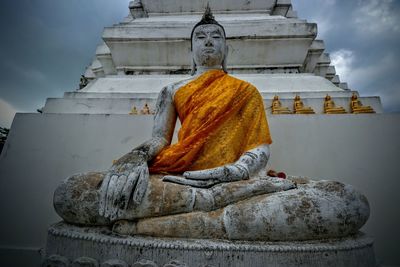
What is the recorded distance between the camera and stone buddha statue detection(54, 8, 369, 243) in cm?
147

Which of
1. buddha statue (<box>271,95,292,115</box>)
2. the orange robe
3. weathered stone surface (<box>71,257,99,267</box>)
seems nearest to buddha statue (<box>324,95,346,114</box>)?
buddha statue (<box>271,95,292,115</box>)

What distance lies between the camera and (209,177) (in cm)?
178

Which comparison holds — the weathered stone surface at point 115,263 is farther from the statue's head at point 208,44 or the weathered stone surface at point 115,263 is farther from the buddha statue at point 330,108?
the buddha statue at point 330,108

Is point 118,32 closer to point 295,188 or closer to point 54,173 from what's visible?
point 54,173

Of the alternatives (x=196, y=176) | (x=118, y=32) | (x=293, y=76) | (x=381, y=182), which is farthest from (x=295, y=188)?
(x=118, y=32)

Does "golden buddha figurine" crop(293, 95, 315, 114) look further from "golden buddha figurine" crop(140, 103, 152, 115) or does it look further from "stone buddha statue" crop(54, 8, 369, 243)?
"golden buddha figurine" crop(140, 103, 152, 115)

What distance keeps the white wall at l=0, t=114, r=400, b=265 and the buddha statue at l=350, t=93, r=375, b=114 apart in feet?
0.52

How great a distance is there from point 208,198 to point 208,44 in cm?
164

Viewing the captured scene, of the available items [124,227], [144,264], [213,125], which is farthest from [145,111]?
[144,264]

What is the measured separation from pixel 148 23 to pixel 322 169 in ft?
12.5

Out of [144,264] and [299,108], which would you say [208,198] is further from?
[299,108]

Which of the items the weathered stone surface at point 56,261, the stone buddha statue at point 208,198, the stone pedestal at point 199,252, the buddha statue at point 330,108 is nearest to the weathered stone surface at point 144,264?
the stone pedestal at point 199,252

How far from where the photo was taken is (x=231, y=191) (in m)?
1.65

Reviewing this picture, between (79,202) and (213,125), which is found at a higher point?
(213,125)
